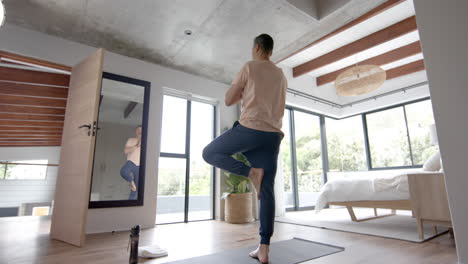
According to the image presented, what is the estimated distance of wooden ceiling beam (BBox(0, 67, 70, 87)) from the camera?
11.6ft

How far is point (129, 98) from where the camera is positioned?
338cm

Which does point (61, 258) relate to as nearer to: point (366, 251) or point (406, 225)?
point (366, 251)

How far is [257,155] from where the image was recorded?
155 cm

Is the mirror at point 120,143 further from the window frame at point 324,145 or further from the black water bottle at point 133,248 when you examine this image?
the window frame at point 324,145

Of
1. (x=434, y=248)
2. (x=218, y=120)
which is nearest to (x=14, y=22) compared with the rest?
(x=218, y=120)

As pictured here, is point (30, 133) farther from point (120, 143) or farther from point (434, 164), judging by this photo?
point (434, 164)

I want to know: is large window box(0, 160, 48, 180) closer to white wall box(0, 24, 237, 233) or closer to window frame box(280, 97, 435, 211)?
white wall box(0, 24, 237, 233)

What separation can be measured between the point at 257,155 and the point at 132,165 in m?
2.24

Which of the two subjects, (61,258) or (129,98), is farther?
(129,98)

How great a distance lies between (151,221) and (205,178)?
1.10 m

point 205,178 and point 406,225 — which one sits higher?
point 205,178

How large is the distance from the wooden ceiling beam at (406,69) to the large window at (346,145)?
137 cm

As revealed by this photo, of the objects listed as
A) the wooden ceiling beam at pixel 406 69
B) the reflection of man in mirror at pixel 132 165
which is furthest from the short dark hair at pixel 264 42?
the wooden ceiling beam at pixel 406 69

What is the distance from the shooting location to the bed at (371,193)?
102 inches
